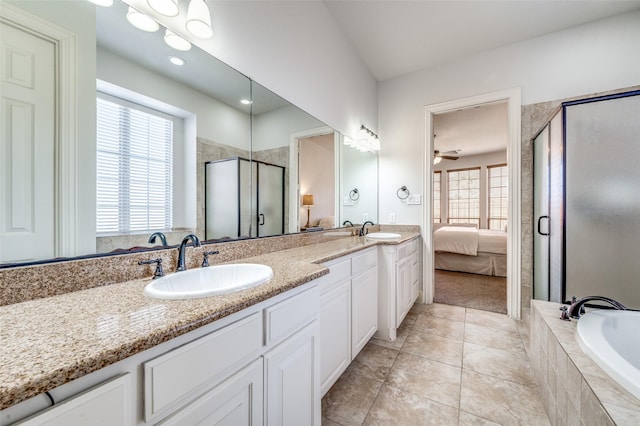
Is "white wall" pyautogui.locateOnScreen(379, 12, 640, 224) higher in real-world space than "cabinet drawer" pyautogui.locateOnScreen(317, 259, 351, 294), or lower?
higher

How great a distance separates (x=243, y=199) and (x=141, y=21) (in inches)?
33.8

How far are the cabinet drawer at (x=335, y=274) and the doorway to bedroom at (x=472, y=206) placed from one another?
6.41 ft

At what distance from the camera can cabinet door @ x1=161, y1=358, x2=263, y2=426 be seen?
2.01 ft

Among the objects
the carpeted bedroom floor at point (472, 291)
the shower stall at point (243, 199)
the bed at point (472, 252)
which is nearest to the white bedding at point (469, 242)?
the bed at point (472, 252)

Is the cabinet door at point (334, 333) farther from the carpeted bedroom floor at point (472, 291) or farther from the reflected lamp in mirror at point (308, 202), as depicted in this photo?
the carpeted bedroom floor at point (472, 291)

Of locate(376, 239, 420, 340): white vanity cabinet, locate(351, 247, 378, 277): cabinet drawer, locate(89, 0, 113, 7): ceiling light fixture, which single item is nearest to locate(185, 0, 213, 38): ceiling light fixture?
locate(89, 0, 113, 7): ceiling light fixture

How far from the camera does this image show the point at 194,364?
619mm

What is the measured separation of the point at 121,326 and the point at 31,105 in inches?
28.1

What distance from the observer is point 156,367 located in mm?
547

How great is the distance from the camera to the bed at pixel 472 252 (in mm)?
3977

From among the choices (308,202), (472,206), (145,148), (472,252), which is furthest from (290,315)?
(472,206)

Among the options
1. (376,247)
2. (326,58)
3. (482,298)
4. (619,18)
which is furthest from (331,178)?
(619,18)

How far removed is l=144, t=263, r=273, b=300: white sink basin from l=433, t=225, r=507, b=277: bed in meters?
3.42

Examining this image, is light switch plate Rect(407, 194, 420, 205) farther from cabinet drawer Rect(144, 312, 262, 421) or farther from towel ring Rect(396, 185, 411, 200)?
cabinet drawer Rect(144, 312, 262, 421)
